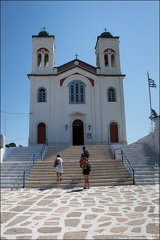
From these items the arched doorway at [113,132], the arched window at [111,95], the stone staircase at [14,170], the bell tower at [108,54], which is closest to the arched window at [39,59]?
the bell tower at [108,54]

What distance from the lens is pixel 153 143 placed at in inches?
671

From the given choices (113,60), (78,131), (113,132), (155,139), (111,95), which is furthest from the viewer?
(113,60)

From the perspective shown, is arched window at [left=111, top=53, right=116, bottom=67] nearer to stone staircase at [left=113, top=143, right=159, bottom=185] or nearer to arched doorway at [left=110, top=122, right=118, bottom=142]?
arched doorway at [left=110, top=122, right=118, bottom=142]

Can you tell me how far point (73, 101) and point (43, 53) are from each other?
753 centimetres

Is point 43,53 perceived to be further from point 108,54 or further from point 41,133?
point 41,133

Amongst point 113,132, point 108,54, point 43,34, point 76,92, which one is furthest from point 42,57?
point 113,132

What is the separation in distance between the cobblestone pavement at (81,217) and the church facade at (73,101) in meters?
15.5

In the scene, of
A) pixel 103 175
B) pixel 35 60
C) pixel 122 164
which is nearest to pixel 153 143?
pixel 122 164

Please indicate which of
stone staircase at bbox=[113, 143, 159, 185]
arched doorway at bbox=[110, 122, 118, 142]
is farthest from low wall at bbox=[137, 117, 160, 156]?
arched doorway at bbox=[110, 122, 118, 142]

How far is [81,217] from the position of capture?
576cm

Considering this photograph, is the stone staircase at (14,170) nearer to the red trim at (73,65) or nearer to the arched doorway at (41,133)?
the arched doorway at (41,133)

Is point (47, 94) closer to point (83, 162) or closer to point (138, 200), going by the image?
point (83, 162)

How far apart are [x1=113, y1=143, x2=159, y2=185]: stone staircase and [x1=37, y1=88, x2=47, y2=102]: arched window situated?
1147cm

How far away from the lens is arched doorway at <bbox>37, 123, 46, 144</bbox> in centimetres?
2357
